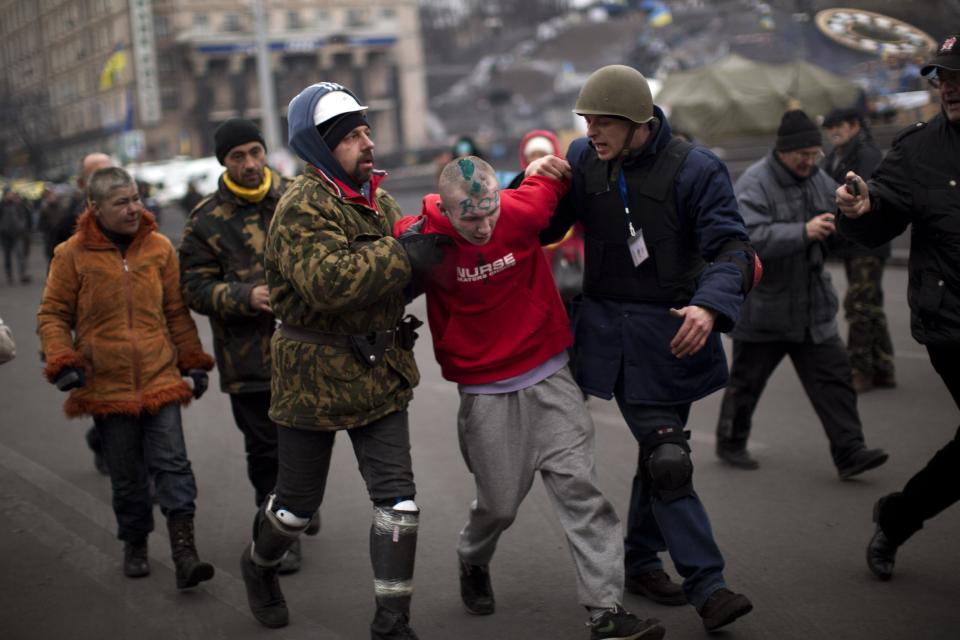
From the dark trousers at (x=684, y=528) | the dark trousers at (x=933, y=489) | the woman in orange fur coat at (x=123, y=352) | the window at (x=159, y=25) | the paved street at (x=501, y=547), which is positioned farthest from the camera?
the window at (x=159, y=25)

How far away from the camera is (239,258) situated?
5160mm

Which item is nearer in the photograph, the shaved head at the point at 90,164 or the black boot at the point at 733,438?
the black boot at the point at 733,438

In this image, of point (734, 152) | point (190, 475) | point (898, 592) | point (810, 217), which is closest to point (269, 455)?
point (190, 475)

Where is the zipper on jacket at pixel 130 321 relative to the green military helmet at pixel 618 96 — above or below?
below

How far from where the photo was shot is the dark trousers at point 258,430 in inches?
206

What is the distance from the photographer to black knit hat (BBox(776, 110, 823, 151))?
600 centimetres

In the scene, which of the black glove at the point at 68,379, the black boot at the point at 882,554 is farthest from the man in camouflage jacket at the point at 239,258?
the black boot at the point at 882,554

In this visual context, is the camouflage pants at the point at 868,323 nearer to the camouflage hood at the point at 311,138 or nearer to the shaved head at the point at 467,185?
the shaved head at the point at 467,185

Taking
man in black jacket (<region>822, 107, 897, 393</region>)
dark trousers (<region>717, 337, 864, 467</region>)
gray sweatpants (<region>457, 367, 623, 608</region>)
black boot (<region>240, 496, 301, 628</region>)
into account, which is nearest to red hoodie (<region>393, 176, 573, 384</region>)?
gray sweatpants (<region>457, 367, 623, 608</region>)

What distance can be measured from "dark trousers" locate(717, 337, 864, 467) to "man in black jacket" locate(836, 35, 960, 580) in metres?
1.66

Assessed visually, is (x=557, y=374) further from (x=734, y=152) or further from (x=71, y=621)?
(x=734, y=152)

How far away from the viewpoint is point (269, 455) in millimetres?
5258

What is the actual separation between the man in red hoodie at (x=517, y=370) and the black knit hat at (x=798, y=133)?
2244 mm

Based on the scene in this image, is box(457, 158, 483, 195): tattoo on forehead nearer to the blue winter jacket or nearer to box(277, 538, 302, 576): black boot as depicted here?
the blue winter jacket
